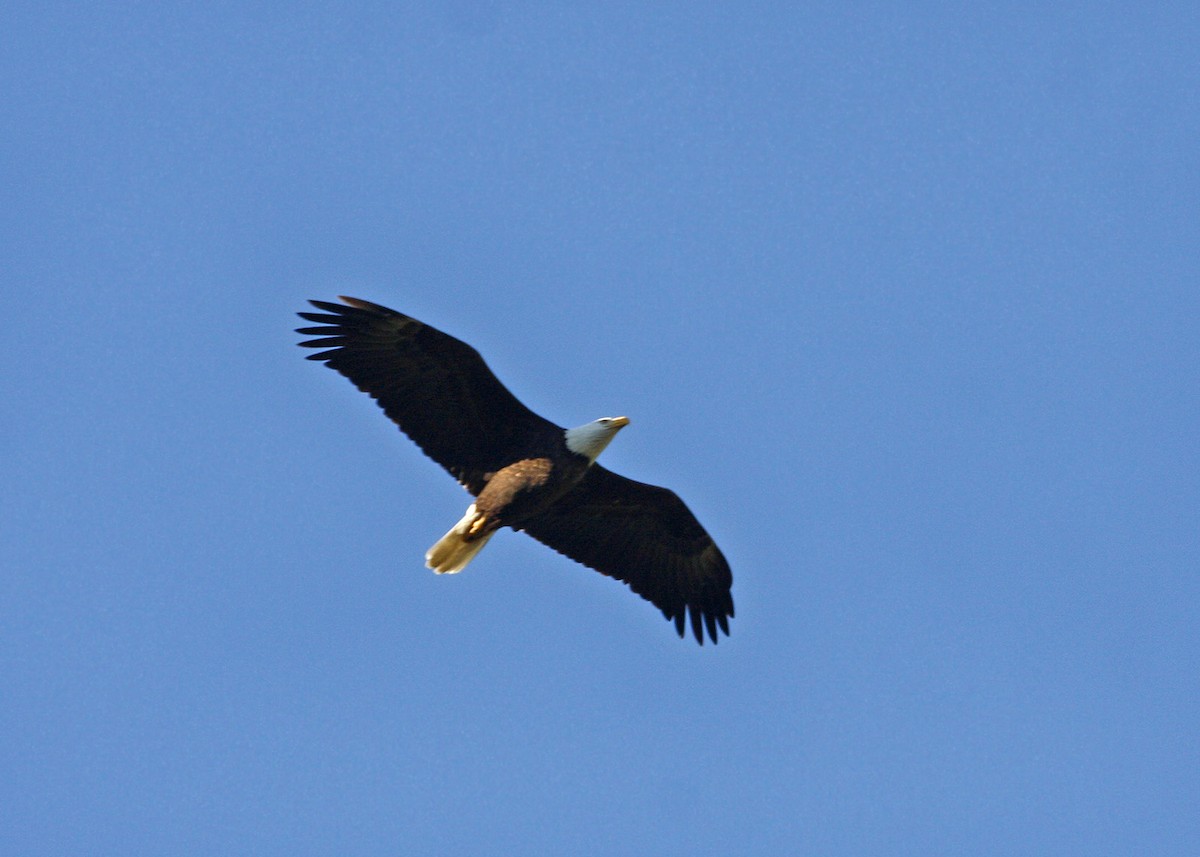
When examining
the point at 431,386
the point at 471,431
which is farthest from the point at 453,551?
the point at 431,386

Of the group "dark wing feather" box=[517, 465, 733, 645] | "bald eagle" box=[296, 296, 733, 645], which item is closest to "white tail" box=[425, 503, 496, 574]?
"bald eagle" box=[296, 296, 733, 645]

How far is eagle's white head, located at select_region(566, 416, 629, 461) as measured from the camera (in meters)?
14.3

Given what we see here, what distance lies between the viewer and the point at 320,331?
14.1 meters

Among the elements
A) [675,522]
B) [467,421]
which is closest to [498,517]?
[467,421]

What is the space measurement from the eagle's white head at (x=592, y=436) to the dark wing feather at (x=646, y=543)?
1.55 feet

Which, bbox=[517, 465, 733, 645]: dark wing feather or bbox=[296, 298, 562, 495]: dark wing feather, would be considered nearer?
bbox=[296, 298, 562, 495]: dark wing feather

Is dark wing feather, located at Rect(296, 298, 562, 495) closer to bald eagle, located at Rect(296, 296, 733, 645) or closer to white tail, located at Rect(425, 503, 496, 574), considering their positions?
bald eagle, located at Rect(296, 296, 733, 645)

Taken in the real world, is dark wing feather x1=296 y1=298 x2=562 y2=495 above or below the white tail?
above

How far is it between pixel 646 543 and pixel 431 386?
8.20ft

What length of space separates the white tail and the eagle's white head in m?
1.02

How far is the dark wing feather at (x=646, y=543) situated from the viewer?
15055mm

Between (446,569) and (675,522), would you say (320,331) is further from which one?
(675,522)

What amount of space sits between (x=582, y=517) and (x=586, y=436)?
3.58 feet

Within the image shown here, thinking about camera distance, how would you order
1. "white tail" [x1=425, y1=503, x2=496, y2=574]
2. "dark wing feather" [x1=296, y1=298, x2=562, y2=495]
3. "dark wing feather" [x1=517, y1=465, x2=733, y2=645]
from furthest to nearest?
1. "dark wing feather" [x1=517, y1=465, x2=733, y2=645]
2. "white tail" [x1=425, y1=503, x2=496, y2=574]
3. "dark wing feather" [x1=296, y1=298, x2=562, y2=495]
